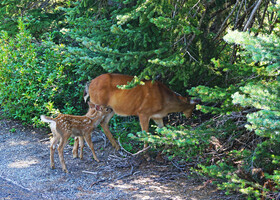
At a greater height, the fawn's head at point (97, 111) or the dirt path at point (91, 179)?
the fawn's head at point (97, 111)

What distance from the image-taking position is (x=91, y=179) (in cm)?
674

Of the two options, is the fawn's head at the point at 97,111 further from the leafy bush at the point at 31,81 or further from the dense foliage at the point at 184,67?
the leafy bush at the point at 31,81

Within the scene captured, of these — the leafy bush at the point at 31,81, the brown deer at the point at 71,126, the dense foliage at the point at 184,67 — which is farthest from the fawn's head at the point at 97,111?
the leafy bush at the point at 31,81

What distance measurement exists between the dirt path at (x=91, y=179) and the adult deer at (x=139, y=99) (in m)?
0.97

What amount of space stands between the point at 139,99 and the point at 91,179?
7.10ft

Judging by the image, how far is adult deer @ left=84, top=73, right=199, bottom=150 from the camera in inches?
316

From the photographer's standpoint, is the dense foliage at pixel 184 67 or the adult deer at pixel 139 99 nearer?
the dense foliage at pixel 184 67

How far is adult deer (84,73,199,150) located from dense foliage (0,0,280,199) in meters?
0.33

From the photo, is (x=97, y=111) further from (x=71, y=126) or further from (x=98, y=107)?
(x=71, y=126)

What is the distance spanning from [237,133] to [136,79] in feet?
6.04

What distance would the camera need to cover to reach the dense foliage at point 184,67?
15.1 ft

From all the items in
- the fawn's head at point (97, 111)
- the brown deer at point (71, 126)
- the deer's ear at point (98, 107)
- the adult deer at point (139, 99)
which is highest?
the adult deer at point (139, 99)

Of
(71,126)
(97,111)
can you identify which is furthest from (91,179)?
(97,111)

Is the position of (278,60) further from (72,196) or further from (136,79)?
(72,196)
